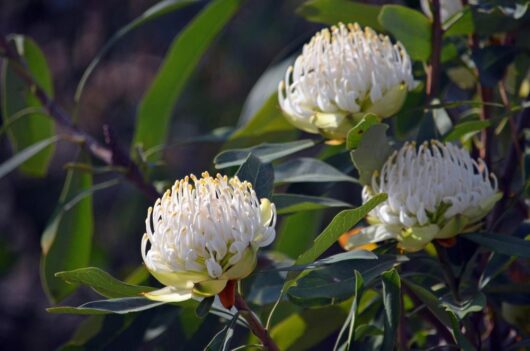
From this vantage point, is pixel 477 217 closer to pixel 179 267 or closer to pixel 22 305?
pixel 179 267

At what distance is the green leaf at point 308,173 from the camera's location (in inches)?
42.7

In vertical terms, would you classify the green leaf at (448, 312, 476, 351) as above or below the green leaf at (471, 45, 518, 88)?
below

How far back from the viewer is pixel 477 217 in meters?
1.00

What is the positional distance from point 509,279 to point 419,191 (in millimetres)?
334

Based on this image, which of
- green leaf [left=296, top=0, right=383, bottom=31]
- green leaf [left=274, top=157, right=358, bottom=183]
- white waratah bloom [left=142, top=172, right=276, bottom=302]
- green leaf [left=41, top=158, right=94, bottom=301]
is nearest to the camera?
white waratah bloom [left=142, top=172, right=276, bottom=302]

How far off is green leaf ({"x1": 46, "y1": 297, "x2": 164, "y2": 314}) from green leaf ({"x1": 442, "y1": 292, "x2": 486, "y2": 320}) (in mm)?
287

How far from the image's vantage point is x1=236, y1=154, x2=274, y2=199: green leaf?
3.24ft

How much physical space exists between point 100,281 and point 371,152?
31cm

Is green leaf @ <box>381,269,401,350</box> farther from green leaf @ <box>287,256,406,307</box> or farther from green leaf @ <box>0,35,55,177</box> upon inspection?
green leaf @ <box>0,35,55,177</box>

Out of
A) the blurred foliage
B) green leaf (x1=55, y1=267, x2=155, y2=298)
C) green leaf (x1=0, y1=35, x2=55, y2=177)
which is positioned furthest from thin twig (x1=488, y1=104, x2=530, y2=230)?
green leaf (x1=0, y1=35, x2=55, y2=177)

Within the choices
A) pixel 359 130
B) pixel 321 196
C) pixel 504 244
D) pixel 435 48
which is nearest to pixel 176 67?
pixel 321 196

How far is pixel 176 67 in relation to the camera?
156 cm

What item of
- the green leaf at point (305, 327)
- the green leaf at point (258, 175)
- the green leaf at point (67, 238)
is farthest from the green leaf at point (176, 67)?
the green leaf at point (258, 175)

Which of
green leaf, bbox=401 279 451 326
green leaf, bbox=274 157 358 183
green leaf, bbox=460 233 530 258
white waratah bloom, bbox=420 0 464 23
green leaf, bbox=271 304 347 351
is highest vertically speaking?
white waratah bloom, bbox=420 0 464 23
